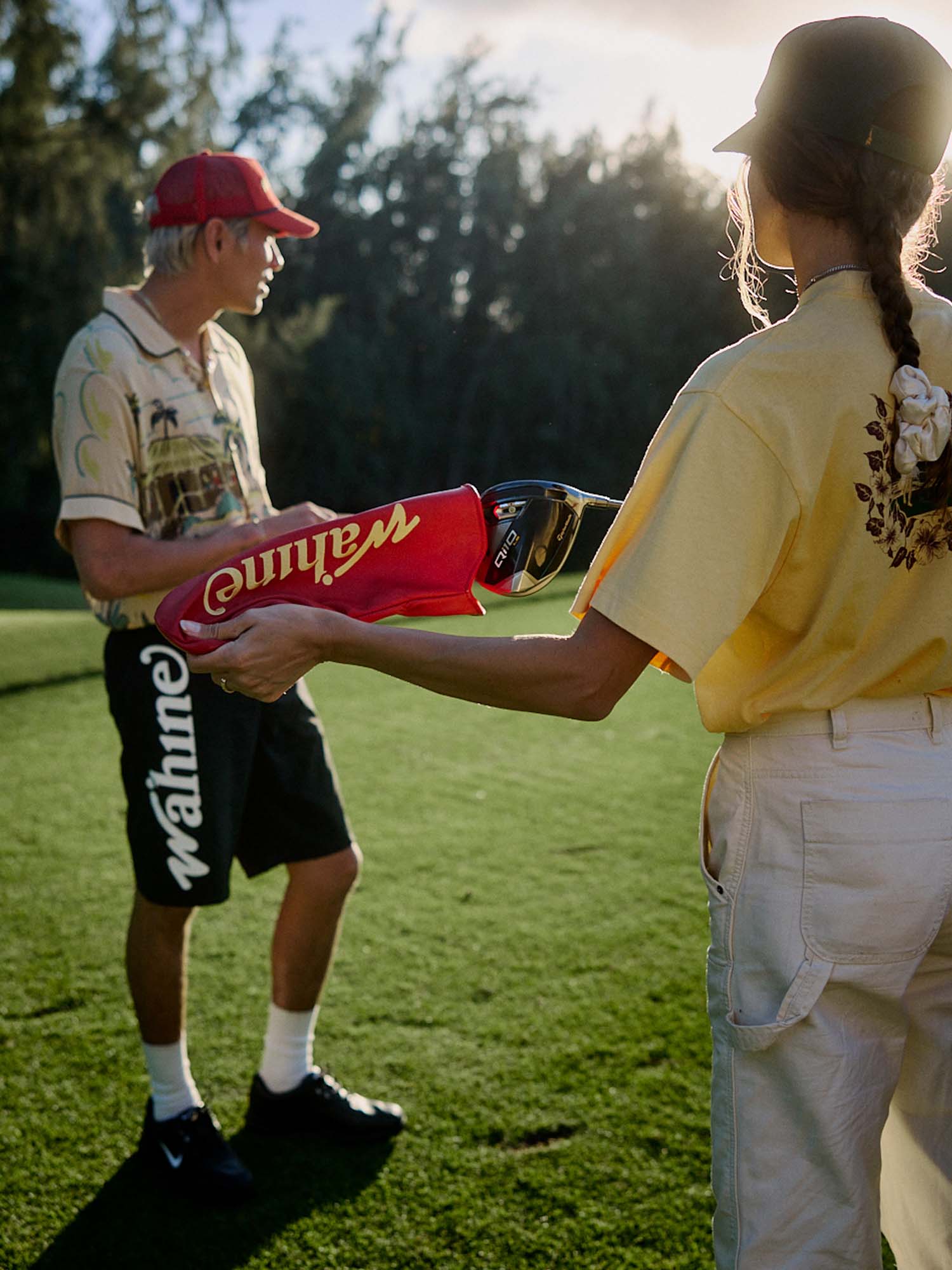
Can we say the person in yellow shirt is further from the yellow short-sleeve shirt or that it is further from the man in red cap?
the man in red cap

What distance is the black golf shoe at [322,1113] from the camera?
2.44m

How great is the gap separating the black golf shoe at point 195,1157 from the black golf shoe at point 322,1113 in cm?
14

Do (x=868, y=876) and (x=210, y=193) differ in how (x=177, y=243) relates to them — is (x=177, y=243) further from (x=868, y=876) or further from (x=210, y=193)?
(x=868, y=876)

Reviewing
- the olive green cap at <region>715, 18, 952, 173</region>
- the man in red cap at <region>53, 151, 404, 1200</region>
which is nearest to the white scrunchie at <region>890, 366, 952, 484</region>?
the olive green cap at <region>715, 18, 952, 173</region>

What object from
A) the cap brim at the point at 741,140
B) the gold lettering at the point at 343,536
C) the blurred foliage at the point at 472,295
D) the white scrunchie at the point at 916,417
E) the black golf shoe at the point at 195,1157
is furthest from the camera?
the blurred foliage at the point at 472,295

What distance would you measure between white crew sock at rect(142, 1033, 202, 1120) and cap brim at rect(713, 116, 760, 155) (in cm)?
203

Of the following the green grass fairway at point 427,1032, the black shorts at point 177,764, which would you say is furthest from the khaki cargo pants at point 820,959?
the black shorts at point 177,764

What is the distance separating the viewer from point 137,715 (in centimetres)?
234

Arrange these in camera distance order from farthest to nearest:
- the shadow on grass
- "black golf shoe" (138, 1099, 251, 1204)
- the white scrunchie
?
"black golf shoe" (138, 1099, 251, 1204) < the shadow on grass < the white scrunchie

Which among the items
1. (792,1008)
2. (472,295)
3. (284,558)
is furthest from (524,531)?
(472,295)

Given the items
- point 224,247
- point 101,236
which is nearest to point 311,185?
point 101,236

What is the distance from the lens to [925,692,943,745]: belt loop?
4.33ft

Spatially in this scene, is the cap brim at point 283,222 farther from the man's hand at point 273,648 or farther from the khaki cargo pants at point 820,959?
the khaki cargo pants at point 820,959

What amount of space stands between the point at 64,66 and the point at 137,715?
14157mm
